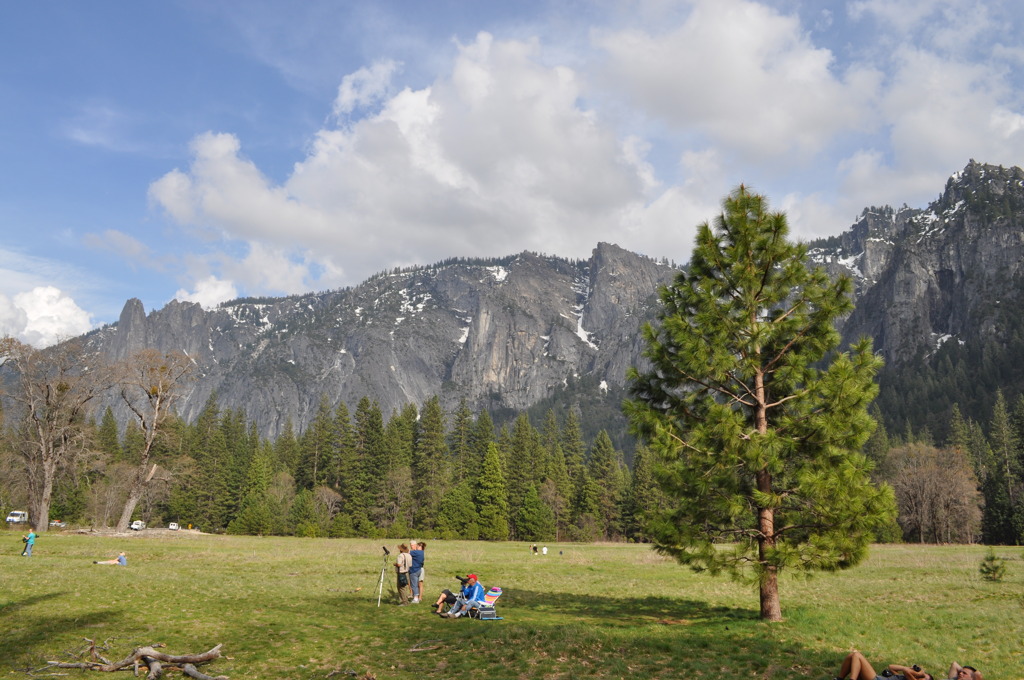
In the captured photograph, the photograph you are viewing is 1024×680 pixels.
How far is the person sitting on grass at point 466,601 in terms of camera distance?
57.9 ft

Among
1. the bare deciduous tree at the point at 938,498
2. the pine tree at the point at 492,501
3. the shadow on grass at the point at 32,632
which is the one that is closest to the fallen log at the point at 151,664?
the shadow on grass at the point at 32,632

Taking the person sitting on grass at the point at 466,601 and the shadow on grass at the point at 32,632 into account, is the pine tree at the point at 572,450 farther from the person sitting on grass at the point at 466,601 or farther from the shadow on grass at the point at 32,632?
the shadow on grass at the point at 32,632

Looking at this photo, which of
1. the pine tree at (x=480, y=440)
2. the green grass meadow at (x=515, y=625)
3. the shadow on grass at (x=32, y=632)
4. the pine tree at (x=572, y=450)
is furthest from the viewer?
the pine tree at (x=572, y=450)

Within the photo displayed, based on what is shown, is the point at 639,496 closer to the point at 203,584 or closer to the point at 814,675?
the point at 203,584

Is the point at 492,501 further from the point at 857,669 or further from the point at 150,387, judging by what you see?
the point at 857,669

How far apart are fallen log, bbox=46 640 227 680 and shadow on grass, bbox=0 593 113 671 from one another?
2.95 ft

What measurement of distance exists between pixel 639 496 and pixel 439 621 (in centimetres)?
6933

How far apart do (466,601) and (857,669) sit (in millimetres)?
10583

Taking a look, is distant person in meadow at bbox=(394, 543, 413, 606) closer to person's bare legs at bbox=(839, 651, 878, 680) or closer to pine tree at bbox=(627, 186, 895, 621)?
pine tree at bbox=(627, 186, 895, 621)

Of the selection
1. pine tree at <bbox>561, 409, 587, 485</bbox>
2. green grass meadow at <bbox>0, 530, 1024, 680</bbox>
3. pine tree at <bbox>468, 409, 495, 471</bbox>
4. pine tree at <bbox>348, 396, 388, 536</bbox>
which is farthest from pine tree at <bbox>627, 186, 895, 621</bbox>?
pine tree at <bbox>561, 409, 587, 485</bbox>

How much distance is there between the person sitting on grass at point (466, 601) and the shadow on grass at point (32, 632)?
8765 millimetres

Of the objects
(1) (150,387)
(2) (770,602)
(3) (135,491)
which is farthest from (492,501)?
(2) (770,602)

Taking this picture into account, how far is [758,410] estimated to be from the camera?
16672mm

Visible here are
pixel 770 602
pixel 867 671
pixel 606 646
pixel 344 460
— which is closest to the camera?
pixel 867 671
